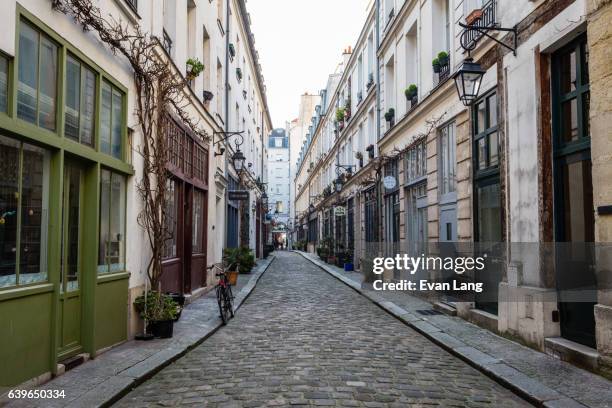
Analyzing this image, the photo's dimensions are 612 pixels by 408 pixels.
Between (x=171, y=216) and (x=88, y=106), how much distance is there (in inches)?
169

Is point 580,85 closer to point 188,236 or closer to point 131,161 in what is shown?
point 131,161

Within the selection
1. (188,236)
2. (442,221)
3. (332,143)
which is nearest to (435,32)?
(442,221)

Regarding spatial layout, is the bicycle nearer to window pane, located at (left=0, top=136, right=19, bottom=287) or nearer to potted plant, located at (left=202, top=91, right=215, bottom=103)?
window pane, located at (left=0, top=136, right=19, bottom=287)

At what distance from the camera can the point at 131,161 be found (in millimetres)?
7496

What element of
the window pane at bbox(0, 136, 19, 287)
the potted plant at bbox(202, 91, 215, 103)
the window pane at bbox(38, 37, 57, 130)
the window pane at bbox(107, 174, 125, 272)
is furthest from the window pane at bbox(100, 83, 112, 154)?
the potted plant at bbox(202, 91, 215, 103)

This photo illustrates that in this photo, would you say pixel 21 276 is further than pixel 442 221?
No

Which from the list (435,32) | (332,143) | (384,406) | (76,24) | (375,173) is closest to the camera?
(384,406)

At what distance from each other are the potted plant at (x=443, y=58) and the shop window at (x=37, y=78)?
26.3 feet

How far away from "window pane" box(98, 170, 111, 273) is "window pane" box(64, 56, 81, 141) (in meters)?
0.91

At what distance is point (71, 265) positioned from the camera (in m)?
6.06

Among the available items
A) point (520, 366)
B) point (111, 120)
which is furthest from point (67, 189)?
point (520, 366)

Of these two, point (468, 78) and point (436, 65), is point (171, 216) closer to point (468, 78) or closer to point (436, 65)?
point (468, 78)

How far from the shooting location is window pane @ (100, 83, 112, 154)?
21.6ft

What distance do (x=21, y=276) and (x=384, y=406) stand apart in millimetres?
3364
